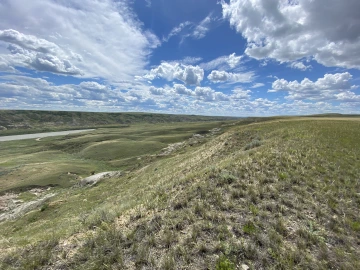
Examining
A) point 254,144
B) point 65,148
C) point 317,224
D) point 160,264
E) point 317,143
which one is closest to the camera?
point 160,264

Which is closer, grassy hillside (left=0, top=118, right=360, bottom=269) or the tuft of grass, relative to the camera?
the tuft of grass

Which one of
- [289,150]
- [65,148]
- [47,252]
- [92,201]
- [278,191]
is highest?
[289,150]

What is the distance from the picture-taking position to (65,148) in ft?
298

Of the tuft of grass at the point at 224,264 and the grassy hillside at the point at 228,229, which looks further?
the grassy hillside at the point at 228,229

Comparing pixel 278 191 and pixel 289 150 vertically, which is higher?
pixel 289 150

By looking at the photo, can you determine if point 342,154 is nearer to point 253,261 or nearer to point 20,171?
point 253,261

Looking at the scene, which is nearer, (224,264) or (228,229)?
(224,264)

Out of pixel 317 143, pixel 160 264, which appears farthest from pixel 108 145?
pixel 160 264

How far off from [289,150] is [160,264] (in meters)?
13.8

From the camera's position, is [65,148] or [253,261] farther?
[65,148]

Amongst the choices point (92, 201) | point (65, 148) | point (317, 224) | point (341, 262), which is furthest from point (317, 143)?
point (65, 148)

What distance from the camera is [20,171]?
154ft

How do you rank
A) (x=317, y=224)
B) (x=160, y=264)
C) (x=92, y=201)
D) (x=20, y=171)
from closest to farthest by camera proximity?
(x=160, y=264), (x=317, y=224), (x=92, y=201), (x=20, y=171)

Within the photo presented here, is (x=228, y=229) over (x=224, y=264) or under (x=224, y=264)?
over
